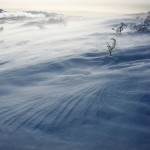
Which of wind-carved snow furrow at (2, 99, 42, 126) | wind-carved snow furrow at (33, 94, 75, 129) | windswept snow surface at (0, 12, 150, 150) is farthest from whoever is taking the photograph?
wind-carved snow furrow at (2, 99, 42, 126)

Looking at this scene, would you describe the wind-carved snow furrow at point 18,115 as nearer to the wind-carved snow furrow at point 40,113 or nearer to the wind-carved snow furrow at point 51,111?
the wind-carved snow furrow at point 40,113

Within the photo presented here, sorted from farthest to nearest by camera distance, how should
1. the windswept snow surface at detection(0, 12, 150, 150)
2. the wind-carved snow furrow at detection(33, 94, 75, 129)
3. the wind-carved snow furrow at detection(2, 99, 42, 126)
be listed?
1. the wind-carved snow furrow at detection(2, 99, 42, 126)
2. the wind-carved snow furrow at detection(33, 94, 75, 129)
3. the windswept snow surface at detection(0, 12, 150, 150)

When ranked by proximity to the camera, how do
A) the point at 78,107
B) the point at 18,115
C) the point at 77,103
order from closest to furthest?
the point at 18,115 < the point at 78,107 < the point at 77,103

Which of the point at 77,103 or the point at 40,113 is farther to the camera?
the point at 77,103

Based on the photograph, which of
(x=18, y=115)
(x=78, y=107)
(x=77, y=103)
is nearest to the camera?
(x=18, y=115)

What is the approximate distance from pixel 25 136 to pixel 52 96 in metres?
1.34

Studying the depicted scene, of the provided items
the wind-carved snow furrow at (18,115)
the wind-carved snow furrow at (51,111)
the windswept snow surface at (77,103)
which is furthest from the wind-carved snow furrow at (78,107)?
the wind-carved snow furrow at (18,115)

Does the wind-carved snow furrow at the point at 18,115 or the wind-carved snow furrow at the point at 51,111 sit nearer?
the wind-carved snow furrow at the point at 51,111

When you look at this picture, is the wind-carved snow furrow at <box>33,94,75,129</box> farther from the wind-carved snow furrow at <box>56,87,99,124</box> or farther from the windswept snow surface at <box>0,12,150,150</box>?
the wind-carved snow furrow at <box>56,87,99,124</box>

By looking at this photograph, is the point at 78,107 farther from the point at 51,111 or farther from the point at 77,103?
the point at 51,111

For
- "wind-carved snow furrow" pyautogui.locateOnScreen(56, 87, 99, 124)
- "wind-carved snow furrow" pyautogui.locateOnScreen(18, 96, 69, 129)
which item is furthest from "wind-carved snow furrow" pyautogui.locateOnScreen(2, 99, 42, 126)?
"wind-carved snow furrow" pyautogui.locateOnScreen(56, 87, 99, 124)

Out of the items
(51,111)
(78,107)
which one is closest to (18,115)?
(51,111)

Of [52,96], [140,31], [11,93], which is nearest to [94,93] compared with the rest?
[52,96]

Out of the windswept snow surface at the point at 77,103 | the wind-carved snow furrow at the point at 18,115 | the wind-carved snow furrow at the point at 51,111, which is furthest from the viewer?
the wind-carved snow furrow at the point at 18,115
